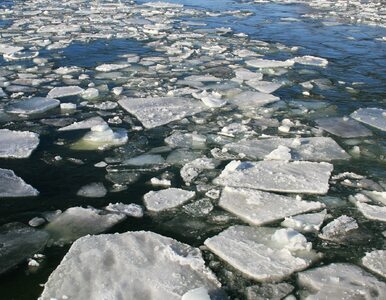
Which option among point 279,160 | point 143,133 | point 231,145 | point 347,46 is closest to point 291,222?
point 279,160

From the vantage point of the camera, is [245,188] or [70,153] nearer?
[245,188]

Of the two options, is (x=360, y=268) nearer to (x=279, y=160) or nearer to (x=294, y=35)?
(x=279, y=160)

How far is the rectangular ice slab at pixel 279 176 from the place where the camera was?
2379 millimetres

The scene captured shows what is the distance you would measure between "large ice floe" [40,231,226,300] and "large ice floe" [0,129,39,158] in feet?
3.57

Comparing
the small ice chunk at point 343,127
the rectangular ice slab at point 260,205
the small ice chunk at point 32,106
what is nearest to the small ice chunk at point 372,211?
the rectangular ice slab at point 260,205

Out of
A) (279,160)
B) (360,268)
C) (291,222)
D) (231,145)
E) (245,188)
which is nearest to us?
(360,268)

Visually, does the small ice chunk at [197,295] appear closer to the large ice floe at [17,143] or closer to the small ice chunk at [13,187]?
the small ice chunk at [13,187]

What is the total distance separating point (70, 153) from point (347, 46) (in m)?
4.43

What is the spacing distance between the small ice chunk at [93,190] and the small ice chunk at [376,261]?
4.30ft

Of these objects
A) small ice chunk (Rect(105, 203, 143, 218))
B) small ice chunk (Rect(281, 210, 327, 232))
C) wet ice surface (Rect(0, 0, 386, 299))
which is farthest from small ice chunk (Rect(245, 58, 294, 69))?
small ice chunk (Rect(105, 203, 143, 218))

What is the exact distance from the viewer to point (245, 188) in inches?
93.2

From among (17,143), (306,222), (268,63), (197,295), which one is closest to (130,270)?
(197,295)

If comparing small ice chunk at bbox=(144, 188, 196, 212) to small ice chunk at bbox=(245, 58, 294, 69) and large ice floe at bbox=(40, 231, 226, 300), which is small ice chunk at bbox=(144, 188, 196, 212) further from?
small ice chunk at bbox=(245, 58, 294, 69)

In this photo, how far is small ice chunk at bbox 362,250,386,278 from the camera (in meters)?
1.79
